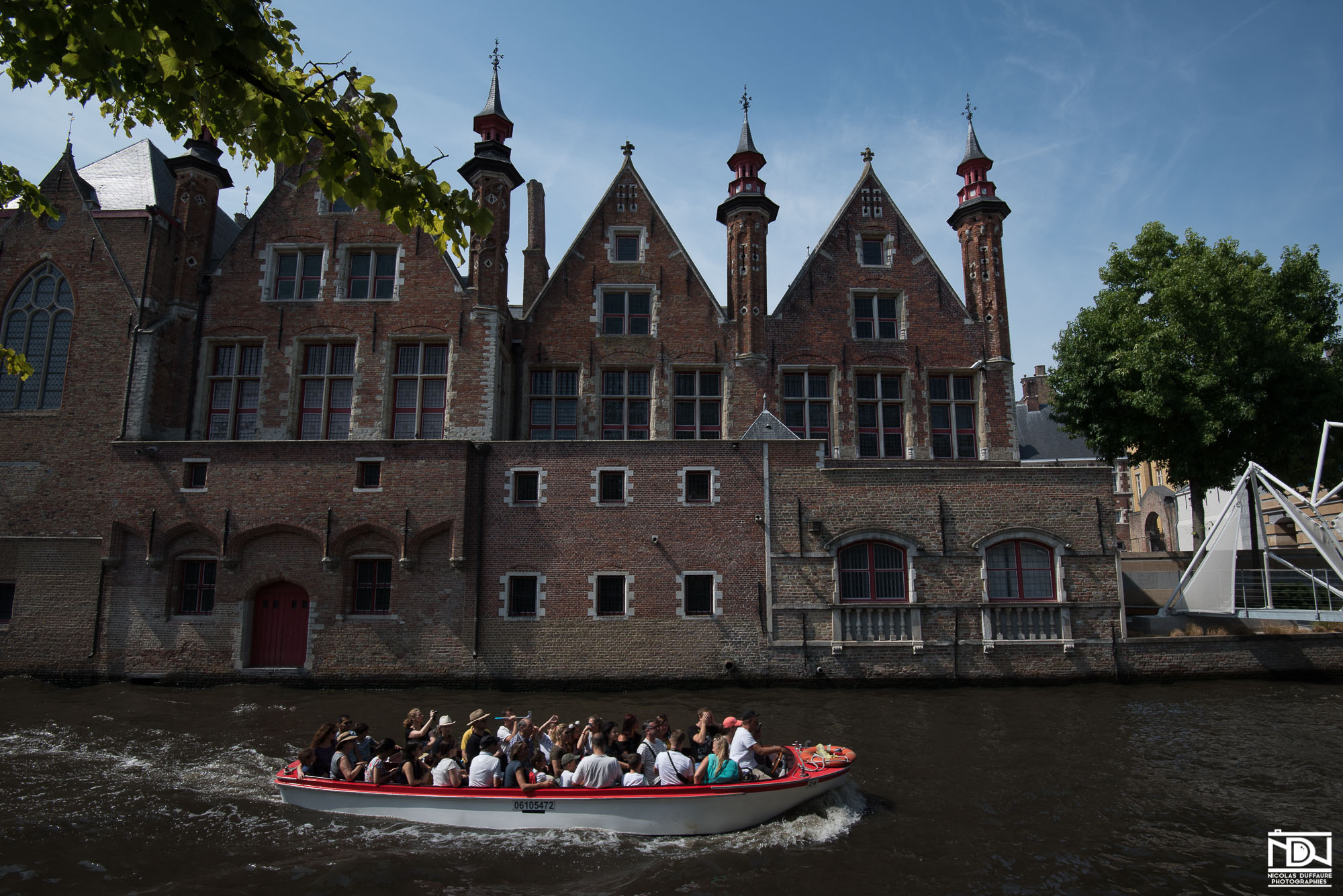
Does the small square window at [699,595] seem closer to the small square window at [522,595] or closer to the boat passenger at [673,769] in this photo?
the small square window at [522,595]

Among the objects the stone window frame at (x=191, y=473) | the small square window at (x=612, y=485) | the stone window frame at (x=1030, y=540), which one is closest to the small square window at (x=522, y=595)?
the small square window at (x=612, y=485)

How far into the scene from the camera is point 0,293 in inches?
834

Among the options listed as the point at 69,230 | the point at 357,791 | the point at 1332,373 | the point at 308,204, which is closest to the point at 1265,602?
the point at 1332,373

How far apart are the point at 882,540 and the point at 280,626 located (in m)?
16.1

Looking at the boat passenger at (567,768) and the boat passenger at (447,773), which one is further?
the boat passenger at (447,773)

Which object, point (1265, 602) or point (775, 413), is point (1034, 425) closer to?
point (1265, 602)

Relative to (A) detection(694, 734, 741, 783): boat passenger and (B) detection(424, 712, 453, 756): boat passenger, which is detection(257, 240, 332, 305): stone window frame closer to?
(B) detection(424, 712, 453, 756): boat passenger

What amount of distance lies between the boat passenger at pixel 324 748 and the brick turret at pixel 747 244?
15319 millimetres

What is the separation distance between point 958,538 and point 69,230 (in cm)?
2661

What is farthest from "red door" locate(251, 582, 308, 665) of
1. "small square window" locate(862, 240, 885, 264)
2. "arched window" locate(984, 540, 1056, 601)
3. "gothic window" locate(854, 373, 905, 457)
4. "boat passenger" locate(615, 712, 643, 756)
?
"small square window" locate(862, 240, 885, 264)

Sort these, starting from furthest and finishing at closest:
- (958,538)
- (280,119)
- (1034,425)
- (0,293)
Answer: (1034,425)
(0,293)
(958,538)
(280,119)

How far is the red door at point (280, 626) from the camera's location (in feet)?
63.6

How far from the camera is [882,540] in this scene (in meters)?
19.6

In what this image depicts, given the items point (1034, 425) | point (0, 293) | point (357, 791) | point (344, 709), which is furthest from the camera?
point (1034, 425)
